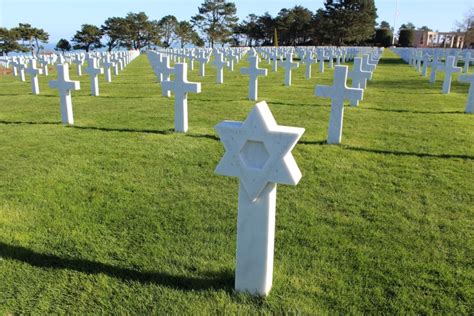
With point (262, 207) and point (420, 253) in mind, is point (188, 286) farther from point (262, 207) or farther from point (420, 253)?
point (420, 253)

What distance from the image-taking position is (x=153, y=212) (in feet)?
12.3

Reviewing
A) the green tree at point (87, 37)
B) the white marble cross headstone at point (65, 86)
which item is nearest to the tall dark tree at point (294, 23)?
the green tree at point (87, 37)

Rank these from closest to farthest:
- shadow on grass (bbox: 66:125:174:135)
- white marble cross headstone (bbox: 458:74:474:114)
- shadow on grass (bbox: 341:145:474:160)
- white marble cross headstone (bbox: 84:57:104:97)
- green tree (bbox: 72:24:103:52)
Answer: shadow on grass (bbox: 341:145:474:160) → shadow on grass (bbox: 66:125:174:135) → white marble cross headstone (bbox: 458:74:474:114) → white marble cross headstone (bbox: 84:57:104:97) → green tree (bbox: 72:24:103:52)

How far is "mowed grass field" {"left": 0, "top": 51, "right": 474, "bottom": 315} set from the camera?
2568 millimetres

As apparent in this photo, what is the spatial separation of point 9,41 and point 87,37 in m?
12.9

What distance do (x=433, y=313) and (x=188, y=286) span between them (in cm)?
155

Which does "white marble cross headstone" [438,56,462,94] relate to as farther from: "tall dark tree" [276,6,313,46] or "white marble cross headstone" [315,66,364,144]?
"tall dark tree" [276,6,313,46]

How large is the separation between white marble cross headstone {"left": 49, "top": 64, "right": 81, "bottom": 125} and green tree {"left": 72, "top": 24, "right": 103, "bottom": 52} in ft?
150

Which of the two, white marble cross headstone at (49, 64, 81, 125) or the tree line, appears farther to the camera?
the tree line

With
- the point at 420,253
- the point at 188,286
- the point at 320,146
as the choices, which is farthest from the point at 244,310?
the point at 320,146

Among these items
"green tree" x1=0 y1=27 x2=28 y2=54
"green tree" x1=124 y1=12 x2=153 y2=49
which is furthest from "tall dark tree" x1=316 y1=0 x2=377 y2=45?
"green tree" x1=0 y1=27 x2=28 y2=54

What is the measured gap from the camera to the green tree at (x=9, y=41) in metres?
36.1

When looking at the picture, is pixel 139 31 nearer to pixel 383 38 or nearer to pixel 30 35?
pixel 30 35

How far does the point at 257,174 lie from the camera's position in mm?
2223
